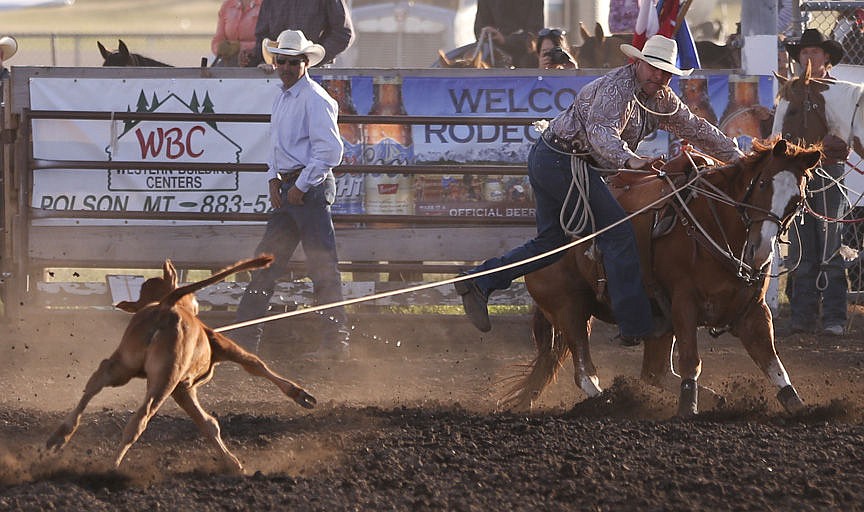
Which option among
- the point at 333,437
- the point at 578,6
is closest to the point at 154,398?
the point at 333,437

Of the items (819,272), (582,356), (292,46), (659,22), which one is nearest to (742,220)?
(582,356)

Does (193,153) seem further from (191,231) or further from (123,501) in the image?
(123,501)

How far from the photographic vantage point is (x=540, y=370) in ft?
23.6

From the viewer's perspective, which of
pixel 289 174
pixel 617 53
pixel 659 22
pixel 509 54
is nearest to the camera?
pixel 659 22

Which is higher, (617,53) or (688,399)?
(617,53)

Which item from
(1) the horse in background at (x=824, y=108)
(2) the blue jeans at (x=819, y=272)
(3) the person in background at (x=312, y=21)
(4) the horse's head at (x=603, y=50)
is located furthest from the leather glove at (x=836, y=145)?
(3) the person in background at (x=312, y=21)

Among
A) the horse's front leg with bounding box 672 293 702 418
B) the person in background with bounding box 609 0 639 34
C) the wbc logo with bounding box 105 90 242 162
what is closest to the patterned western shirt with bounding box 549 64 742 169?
the horse's front leg with bounding box 672 293 702 418

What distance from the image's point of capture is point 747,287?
254 inches

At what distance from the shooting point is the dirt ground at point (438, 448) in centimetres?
470

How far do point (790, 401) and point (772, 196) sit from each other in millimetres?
1006

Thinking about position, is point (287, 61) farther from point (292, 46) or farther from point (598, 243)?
point (598, 243)

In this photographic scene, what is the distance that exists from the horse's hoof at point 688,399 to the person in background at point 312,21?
500 centimetres

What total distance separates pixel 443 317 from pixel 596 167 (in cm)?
358

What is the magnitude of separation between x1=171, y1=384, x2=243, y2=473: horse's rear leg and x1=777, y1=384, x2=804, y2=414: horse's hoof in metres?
2.73
